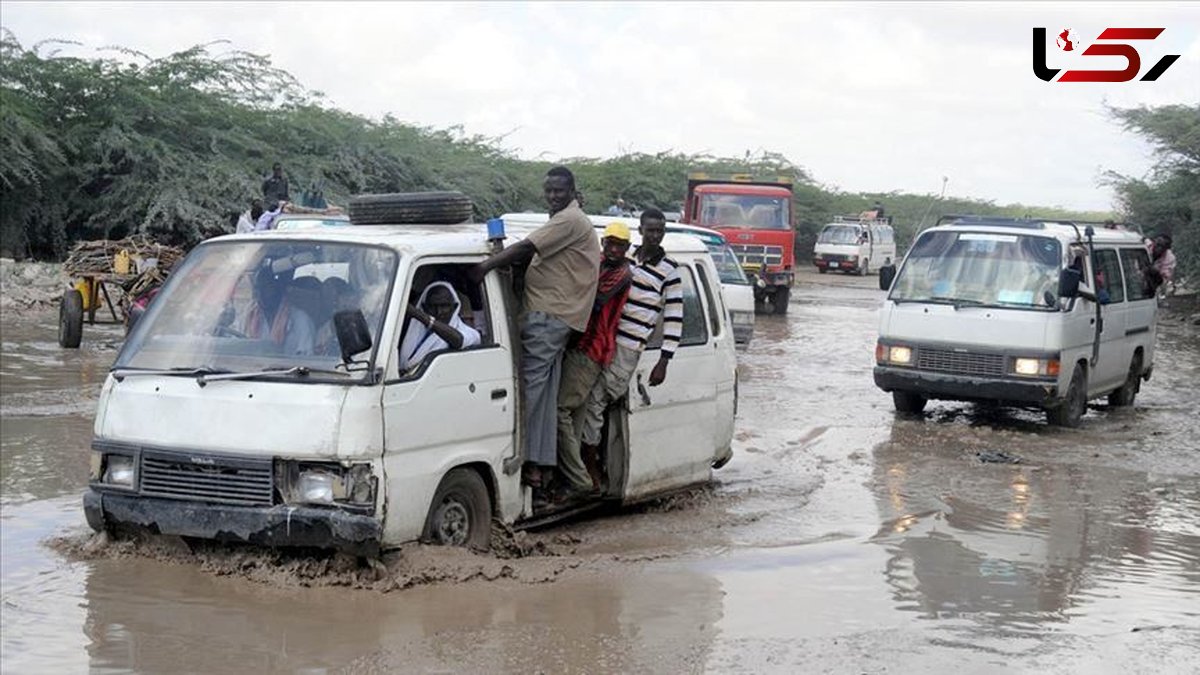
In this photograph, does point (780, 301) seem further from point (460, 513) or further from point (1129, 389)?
point (460, 513)

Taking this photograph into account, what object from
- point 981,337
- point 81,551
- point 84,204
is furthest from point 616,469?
point 84,204

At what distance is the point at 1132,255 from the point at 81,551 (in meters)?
12.5

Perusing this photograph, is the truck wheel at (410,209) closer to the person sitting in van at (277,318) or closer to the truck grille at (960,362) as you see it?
the person sitting in van at (277,318)

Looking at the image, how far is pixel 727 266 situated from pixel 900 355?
7257 millimetres

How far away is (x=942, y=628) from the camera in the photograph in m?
7.12

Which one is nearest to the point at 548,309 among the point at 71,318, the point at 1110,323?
the point at 1110,323

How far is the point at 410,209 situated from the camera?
8414mm

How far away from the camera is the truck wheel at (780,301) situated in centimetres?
2994

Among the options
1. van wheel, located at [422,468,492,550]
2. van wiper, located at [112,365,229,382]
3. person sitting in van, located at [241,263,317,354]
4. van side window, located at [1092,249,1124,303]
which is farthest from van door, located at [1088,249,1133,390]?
van wiper, located at [112,365,229,382]

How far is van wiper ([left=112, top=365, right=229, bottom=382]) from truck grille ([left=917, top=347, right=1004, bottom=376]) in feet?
28.1

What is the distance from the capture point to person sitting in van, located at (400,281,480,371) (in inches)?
290

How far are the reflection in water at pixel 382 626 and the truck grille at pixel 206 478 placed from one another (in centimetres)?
42

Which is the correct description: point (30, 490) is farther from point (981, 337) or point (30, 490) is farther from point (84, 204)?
point (84, 204)

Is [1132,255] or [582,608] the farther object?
[1132,255]
